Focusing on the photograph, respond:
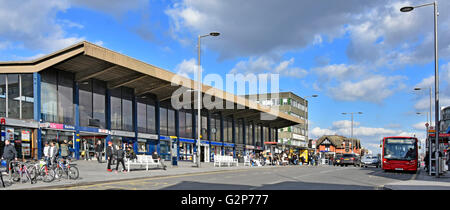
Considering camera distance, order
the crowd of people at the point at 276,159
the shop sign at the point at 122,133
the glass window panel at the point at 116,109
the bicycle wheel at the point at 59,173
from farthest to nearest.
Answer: the crowd of people at the point at 276,159, the glass window panel at the point at 116,109, the shop sign at the point at 122,133, the bicycle wheel at the point at 59,173

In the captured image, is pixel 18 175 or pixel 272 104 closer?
pixel 18 175

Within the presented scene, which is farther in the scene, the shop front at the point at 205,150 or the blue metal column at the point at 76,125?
the shop front at the point at 205,150

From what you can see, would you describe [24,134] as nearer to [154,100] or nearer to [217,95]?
[154,100]

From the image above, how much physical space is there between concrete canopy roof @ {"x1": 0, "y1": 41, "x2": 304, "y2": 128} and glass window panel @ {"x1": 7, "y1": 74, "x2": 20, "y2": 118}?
0.64 meters

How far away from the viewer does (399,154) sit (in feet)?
112

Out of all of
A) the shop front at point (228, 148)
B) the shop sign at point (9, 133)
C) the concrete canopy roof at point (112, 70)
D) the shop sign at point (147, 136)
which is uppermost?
the concrete canopy roof at point (112, 70)

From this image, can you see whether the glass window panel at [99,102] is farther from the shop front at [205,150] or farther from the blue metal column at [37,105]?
the shop front at [205,150]

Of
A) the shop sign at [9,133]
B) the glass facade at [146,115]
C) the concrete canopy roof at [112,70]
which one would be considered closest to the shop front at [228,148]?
the concrete canopy roof at [112,70]

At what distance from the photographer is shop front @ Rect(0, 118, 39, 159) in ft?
99.2

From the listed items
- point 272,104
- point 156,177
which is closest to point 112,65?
point 156,177

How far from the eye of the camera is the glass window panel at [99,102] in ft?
127

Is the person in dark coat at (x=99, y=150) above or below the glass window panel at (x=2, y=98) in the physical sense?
below
